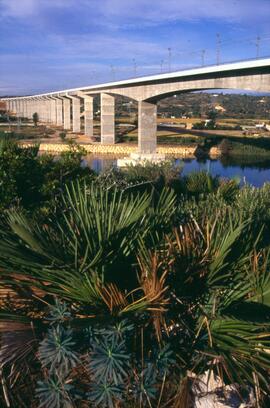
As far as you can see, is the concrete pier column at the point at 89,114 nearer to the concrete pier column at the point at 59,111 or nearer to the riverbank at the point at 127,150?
the riverbank at the point at 127,150

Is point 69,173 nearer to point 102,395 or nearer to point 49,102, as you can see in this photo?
point 102,395

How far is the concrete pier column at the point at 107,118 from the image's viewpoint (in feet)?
191

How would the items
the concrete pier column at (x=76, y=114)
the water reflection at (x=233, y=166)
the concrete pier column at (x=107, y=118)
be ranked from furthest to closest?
the concrete pier column at (x=76, y=114) < the concrete pier column at (x=107, y=118) < the water reflection at (x=233, y=166)

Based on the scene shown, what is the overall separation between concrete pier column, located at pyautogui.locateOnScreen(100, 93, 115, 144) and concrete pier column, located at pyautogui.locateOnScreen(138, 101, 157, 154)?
14.1m

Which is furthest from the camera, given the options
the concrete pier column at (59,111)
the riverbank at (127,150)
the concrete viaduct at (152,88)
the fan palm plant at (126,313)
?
the concrete pier column at (59,111)

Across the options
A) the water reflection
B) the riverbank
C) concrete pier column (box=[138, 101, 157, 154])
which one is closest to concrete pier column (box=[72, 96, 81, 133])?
the riverbank

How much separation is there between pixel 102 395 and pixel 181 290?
840mm

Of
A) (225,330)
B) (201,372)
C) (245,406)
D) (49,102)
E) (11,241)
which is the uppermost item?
(49,102)

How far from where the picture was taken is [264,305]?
2.71 metres

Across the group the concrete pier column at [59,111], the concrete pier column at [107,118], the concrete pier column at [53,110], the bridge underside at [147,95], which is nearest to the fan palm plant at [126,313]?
the bridge underside at [147,95]

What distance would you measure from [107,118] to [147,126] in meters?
14.2

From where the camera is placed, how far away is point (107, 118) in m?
58.0

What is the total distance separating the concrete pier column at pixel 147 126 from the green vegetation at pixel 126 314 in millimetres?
41579

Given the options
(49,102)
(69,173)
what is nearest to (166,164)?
(69,173)
